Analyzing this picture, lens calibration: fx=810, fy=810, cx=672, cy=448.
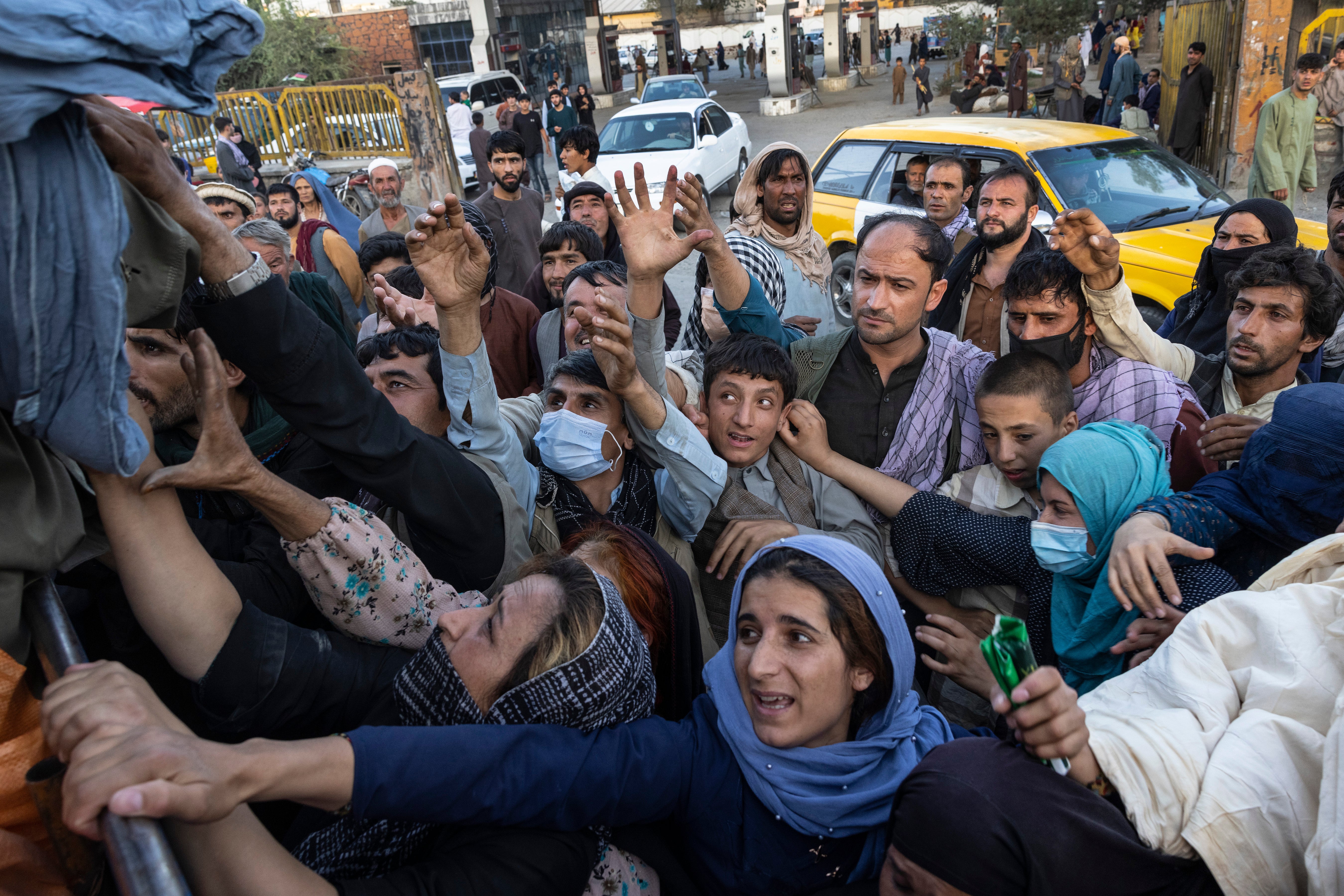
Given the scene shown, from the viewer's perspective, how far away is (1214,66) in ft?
38.6

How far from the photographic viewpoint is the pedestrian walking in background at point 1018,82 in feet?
55.2

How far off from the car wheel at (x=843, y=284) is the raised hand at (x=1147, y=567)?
18.8 ft

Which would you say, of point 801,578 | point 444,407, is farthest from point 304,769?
point 444,407

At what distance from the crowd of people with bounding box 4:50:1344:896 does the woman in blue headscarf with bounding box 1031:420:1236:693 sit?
1cm

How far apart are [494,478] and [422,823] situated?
0.94 metres

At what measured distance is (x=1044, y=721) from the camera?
123 centimetres

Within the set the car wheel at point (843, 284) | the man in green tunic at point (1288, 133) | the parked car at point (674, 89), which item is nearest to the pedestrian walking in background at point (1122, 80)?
the man in green tunic at point (1288, 133)

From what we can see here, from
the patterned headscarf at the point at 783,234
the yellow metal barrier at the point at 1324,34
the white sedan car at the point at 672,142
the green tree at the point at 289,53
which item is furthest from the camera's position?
the green tree at the point at 289,53

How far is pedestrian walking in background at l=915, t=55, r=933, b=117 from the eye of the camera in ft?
70.8

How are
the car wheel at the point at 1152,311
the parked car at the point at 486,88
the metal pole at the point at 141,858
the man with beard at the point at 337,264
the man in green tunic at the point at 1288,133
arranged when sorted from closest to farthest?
1. the metal pole at the point at 141,858
2. the man with beard at the point at 337,264
3. the car wheel at the point at 1152,311
4. the man in green tunic at the point at 1288,133
5. the parked car at the point at 486,88

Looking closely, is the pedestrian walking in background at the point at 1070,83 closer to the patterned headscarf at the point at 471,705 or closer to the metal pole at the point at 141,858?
the patterned headscarf at the point at 471,705

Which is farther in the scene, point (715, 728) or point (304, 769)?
point (715, 728)

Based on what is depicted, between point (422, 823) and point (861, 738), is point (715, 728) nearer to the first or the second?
point (861, 738)

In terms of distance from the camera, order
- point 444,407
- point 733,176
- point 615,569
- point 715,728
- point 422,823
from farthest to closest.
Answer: point 733,176
point 444,407
point 615,569
point 715,728
point 422,823
